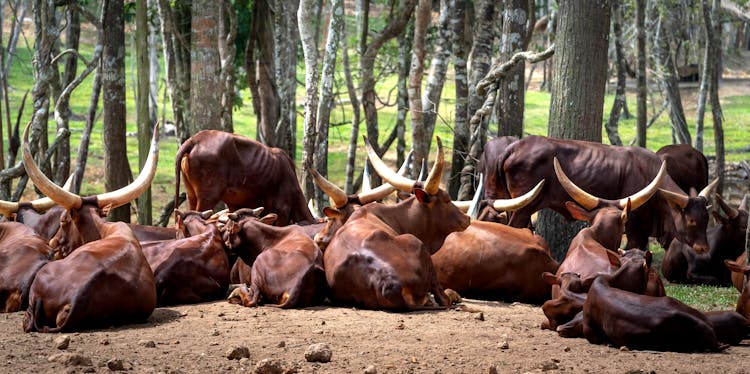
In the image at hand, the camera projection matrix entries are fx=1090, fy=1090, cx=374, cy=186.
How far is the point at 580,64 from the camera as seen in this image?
11.9 metres

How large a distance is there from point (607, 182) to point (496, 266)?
2.93m

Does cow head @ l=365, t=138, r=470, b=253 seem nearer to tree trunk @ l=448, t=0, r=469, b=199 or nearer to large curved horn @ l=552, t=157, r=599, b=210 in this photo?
large curved horn @ l=552, t=157, r=599, b=210

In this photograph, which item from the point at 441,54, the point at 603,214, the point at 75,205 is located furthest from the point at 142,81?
the point at 603,214

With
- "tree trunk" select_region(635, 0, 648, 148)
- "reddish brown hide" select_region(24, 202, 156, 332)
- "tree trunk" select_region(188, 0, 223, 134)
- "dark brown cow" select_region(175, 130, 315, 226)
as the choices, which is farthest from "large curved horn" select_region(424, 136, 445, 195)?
"tree trunk" select_region(635, 0, 648, 148)

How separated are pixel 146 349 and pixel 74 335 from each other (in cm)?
76

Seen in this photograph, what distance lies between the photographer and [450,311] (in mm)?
8688

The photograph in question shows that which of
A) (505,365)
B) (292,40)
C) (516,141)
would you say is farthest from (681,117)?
(505,365)

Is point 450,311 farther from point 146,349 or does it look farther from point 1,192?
point 1,192

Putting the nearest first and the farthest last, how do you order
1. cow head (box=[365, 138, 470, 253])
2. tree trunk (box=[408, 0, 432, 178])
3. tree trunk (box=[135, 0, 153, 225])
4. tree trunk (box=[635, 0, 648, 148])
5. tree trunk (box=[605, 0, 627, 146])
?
cow head (box=[365, 138, 470, 253]), tree trunk (box=[135, 0, 153, 225]), tree trunk (box=[408, 0, 432, 178]), tree trunk (box=[605, 0, 627, 146]), tree trunk (box=[635, 0, 648, 148])

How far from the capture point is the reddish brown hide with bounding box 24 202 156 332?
7.64 meters

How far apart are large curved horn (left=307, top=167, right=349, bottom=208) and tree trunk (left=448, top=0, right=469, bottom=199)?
4.31m

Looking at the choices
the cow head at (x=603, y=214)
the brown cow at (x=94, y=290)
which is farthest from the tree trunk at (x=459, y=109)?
the brown cow at (x=94, y=290)

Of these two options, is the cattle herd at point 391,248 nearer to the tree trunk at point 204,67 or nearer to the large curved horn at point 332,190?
the large curved horn at point 332,190

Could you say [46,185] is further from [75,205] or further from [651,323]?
[651,323]
